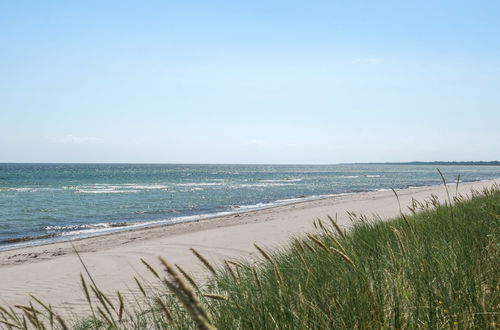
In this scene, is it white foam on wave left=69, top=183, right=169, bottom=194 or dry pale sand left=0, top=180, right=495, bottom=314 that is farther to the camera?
white foam on wave left=69, top=183, right=169, bottom=194

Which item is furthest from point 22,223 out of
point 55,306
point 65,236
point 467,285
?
point 467,285

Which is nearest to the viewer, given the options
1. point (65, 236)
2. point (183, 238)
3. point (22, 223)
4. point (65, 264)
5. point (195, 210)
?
point (65, 264)

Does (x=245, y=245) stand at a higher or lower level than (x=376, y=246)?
lower

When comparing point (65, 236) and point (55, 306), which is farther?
point (65, 236)

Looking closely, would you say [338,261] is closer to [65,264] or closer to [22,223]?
[65,264]

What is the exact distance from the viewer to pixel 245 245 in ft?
43.9

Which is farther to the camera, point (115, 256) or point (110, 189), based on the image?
point (110, 189)

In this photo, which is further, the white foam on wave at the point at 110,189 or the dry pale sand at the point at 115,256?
the white foam on wave at the point at 110,189

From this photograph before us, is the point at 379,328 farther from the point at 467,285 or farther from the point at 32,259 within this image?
the point at 32,259

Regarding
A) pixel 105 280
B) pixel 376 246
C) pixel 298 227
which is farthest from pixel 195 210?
pixel 376 246

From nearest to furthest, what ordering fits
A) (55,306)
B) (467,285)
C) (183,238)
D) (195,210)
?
(467,285) < (55,306) < (183,238) < (195,210)

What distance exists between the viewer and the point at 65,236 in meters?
19.2

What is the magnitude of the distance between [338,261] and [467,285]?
1.20 metres

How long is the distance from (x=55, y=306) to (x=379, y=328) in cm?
680
